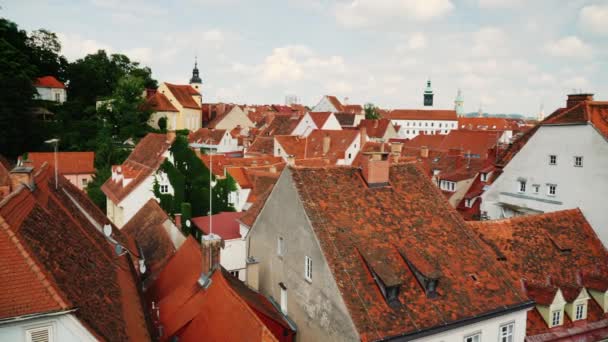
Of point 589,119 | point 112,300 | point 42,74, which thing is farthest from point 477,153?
point 42,74

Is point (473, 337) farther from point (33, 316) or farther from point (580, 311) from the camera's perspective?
point (33, 316)

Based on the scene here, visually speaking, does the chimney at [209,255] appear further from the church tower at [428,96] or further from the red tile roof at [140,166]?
the church tower at [428,96]

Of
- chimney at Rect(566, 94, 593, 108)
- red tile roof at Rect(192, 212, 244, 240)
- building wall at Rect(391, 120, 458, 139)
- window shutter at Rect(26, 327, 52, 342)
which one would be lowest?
red tile roof at Rect(192, 212, 244, 240)

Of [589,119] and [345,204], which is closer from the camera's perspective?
[345,204]

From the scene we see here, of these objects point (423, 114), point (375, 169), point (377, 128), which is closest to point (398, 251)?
point (375, 169)

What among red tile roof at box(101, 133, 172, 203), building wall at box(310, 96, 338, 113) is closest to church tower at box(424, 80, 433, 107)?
building wall at box(310, 96, 338, 113)

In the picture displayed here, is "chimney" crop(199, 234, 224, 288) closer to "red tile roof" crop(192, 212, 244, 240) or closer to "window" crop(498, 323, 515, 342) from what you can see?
"red tile roof" crop(192, 212, 244, 240)

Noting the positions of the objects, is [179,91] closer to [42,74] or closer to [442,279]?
[42,74]
